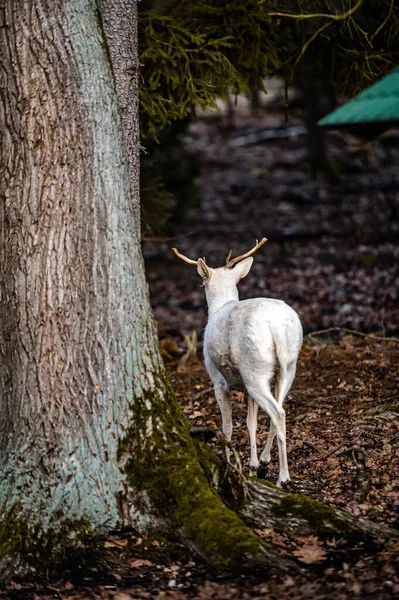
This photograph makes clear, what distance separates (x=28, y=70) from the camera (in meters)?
5.29

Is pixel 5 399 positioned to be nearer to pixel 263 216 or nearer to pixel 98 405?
pixel 98 405

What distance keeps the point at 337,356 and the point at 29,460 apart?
586 cm

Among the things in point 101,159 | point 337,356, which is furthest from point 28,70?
point 337,356

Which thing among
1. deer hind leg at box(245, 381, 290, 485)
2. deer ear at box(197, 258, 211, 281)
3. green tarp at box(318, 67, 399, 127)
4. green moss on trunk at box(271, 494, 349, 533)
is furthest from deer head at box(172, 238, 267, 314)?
green tarp at box(318, 67, 399, 127)

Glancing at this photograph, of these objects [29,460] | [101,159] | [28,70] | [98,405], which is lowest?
[29,460]

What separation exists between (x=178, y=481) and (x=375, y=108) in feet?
17.8

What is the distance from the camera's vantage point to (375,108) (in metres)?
8.72

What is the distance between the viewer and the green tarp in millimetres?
8461

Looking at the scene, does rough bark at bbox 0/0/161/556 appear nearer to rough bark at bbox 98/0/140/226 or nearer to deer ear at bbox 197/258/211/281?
rough bark at bbox 98/0/140/226

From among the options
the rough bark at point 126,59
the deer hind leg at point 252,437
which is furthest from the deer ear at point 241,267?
the deer hind leg at point 252,437

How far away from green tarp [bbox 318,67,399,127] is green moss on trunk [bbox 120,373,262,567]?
453 cm

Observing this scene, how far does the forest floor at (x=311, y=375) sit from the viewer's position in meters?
4.81

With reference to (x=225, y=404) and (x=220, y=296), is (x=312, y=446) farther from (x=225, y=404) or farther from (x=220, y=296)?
(x=220, y=296)

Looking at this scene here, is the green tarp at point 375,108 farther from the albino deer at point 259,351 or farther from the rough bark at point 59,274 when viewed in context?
the rough bark at point 59,274
